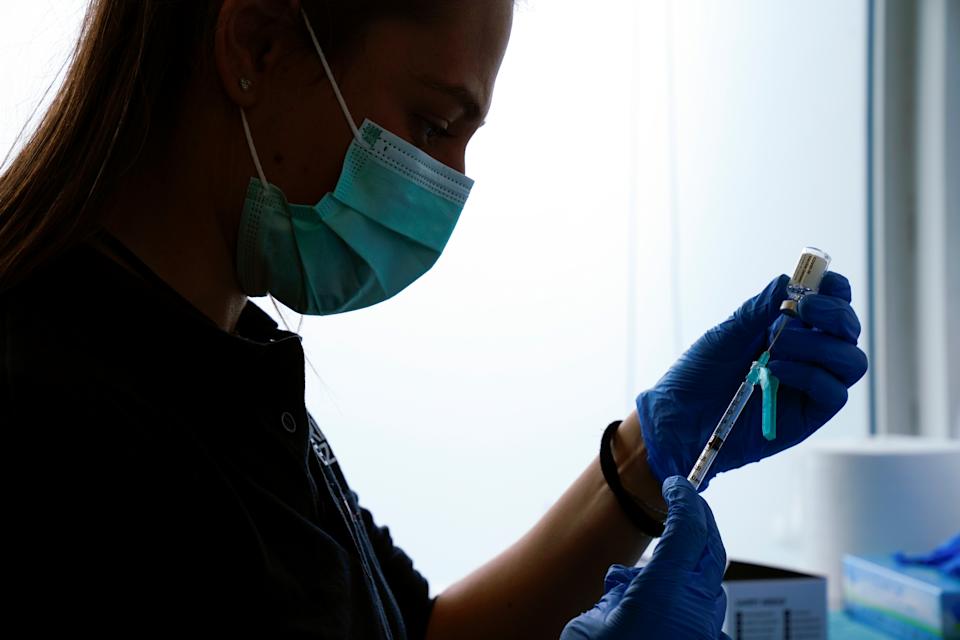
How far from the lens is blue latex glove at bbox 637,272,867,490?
2.95 ft

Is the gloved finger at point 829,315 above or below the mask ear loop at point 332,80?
below

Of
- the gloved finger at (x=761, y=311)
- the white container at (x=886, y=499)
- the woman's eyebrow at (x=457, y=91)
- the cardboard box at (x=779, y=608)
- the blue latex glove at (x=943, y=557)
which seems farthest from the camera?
the white container at (x=886, y=499)

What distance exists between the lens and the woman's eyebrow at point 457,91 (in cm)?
81

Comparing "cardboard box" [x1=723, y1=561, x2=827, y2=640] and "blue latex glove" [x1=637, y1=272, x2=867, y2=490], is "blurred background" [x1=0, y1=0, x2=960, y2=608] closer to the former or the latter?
"cardboard box" [x1=723, y1=561, x2=827, y2=640]

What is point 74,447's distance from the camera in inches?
23.5

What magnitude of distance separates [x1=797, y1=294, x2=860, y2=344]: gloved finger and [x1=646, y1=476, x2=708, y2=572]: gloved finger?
25cm

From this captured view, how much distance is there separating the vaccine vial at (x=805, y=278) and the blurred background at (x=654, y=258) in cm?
87

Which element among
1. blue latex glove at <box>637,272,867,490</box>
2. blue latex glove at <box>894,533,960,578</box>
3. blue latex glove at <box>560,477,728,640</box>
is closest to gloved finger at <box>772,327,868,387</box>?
blue latex glove at <box>637,272,867,490</box>

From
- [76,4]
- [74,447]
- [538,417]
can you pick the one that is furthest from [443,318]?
[74,447]

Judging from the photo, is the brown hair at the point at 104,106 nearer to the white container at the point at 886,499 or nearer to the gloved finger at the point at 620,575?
the gloved finger at the point at 620,575

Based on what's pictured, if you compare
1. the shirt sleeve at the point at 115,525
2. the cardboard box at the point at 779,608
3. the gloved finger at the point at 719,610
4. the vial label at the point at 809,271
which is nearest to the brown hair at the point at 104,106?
the shirt sleeve at the point at 115,525

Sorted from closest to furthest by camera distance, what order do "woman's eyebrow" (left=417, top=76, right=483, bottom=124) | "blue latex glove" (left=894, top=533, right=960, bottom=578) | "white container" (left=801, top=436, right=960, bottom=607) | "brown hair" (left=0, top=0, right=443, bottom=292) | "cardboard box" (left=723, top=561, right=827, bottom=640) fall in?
"brown hair" (left=0, top=0, right=443, bottom=292), "woman's eyebrow" (left=417, top=76, right=483, bottom=124), "cardboard box" (left=723, top=561, right=827, bottom=640), "blue latex glove" (left=894, top=533, right=960, bottom=578), "white container" (left=801, top=436, right=960, bottom=607)

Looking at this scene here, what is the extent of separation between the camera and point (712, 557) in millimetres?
778

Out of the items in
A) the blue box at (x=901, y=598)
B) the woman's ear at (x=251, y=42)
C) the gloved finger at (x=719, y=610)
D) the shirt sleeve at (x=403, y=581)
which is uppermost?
the woman's ear at (x=251, y=42)
